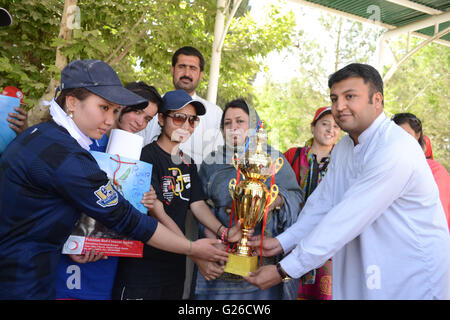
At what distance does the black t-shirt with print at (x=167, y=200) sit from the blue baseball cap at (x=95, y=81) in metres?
0.87

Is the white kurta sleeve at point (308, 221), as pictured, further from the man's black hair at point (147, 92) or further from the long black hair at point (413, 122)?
the long black hair at point (413, 122)

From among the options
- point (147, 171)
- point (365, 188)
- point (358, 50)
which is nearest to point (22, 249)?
point (147, 171)

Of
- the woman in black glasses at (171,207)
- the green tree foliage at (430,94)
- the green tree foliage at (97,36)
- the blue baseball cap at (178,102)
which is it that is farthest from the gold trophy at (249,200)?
the green tree foliage at (430,94)

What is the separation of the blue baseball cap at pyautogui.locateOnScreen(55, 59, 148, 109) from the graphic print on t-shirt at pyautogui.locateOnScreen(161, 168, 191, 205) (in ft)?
3.04

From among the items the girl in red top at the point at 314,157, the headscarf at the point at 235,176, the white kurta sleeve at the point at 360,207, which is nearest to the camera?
the white kurta sleeve at the point at 360,207

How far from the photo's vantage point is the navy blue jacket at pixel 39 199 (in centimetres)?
174

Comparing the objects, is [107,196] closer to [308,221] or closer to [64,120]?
[64,120]

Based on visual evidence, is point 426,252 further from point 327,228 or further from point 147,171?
point 147,171

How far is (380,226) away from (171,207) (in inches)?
58.1

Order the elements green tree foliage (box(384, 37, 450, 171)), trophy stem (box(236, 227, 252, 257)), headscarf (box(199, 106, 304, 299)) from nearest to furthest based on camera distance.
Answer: trophy stem (box(236, 227, 252, 257)) < headscarf (box(199, 106, 304, 299)) < green tree foliage (box(384, 37, 450, 171))

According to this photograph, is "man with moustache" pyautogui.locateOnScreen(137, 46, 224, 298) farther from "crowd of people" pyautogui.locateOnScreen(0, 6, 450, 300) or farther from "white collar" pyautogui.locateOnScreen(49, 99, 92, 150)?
"white collar" pyautogui.locateOnScreen(49, 99, 92, 150)

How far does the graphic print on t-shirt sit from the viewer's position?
2781 mm

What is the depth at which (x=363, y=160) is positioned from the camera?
2412 millimetres

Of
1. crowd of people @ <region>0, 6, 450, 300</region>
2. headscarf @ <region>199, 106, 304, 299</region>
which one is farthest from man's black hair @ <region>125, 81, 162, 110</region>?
headscarf @ <region>199, 106, 304, 299</region>
